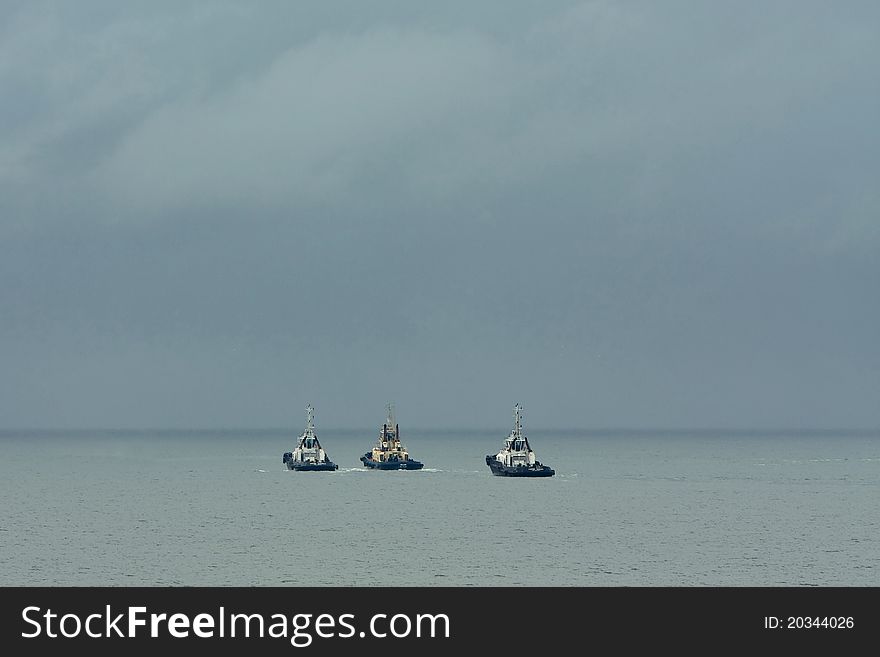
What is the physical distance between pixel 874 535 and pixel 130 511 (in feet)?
293

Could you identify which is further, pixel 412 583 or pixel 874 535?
pixel 874 535

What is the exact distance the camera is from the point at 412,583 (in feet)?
271
